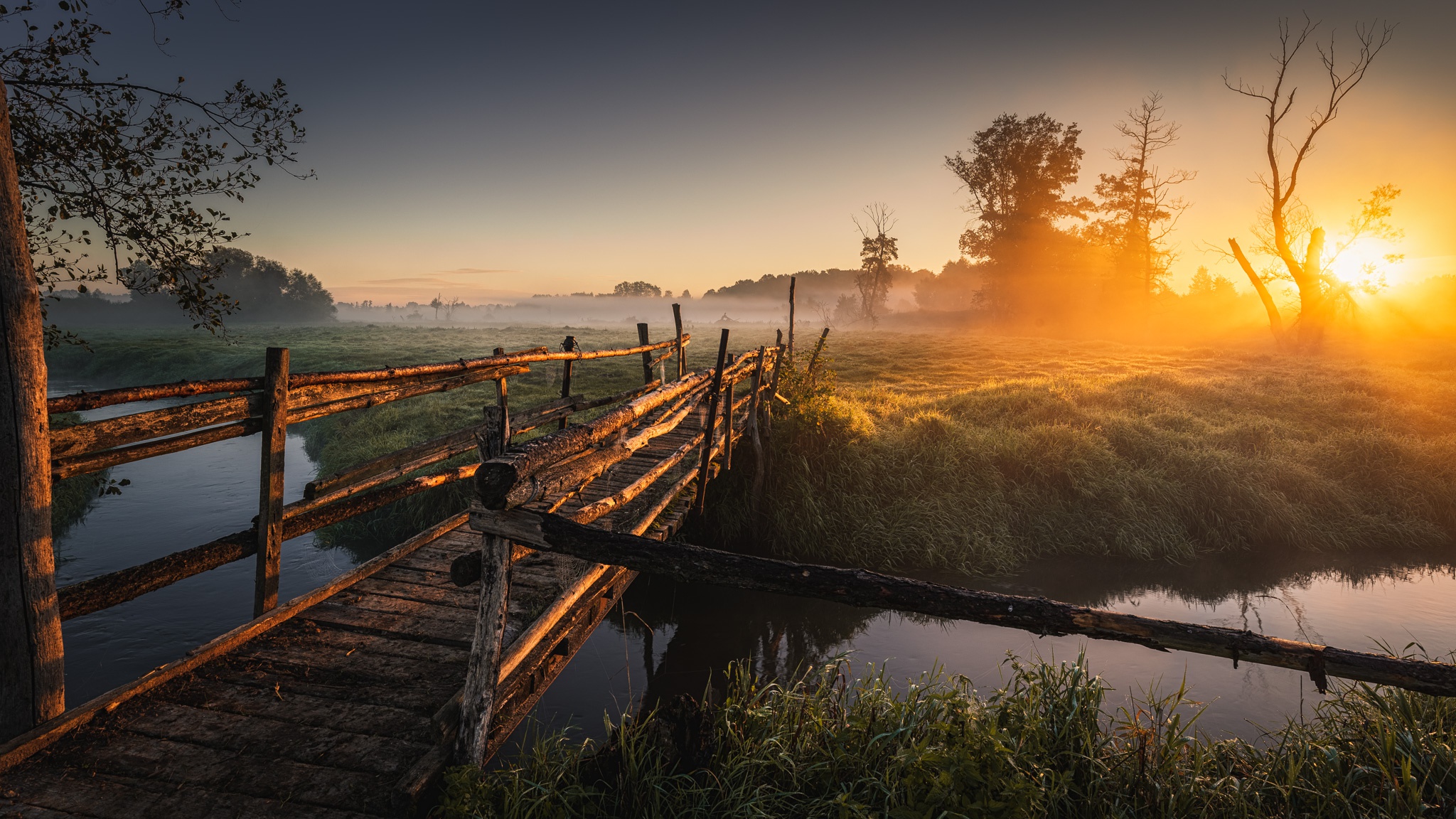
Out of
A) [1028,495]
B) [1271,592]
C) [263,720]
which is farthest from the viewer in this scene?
[1028,495]

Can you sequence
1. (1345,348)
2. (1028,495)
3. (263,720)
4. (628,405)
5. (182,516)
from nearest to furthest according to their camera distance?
1. (263,720)
2. (628,405)
3. (1028,495)
4. (182,516)
5. (1345,348)

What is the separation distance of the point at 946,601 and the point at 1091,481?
10.6m

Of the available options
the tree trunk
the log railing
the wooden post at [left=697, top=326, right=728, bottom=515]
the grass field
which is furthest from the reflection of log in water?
the tree trunk

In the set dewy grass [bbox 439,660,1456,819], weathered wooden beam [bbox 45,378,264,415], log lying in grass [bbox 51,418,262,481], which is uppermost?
weathered wooden beam [bbox 45,378,264,415]

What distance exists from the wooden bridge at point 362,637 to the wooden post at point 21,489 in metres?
0.09

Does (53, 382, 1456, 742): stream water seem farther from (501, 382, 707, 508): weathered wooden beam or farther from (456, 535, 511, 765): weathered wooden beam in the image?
(456, 535, 511, 765): weathered wooden beam

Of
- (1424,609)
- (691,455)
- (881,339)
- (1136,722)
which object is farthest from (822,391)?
(881,339)

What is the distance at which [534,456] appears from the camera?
260 centimetres

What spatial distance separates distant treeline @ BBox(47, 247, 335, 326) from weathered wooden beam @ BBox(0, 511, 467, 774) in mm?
108119

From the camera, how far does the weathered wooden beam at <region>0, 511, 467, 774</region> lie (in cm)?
261

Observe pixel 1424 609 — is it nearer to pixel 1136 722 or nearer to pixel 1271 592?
pixel 1271 592

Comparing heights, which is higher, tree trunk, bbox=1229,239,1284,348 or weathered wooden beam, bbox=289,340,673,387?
tree trunk, bbox=1229,239,1284,348

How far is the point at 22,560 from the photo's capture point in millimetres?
2756

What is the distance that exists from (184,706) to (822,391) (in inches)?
389
